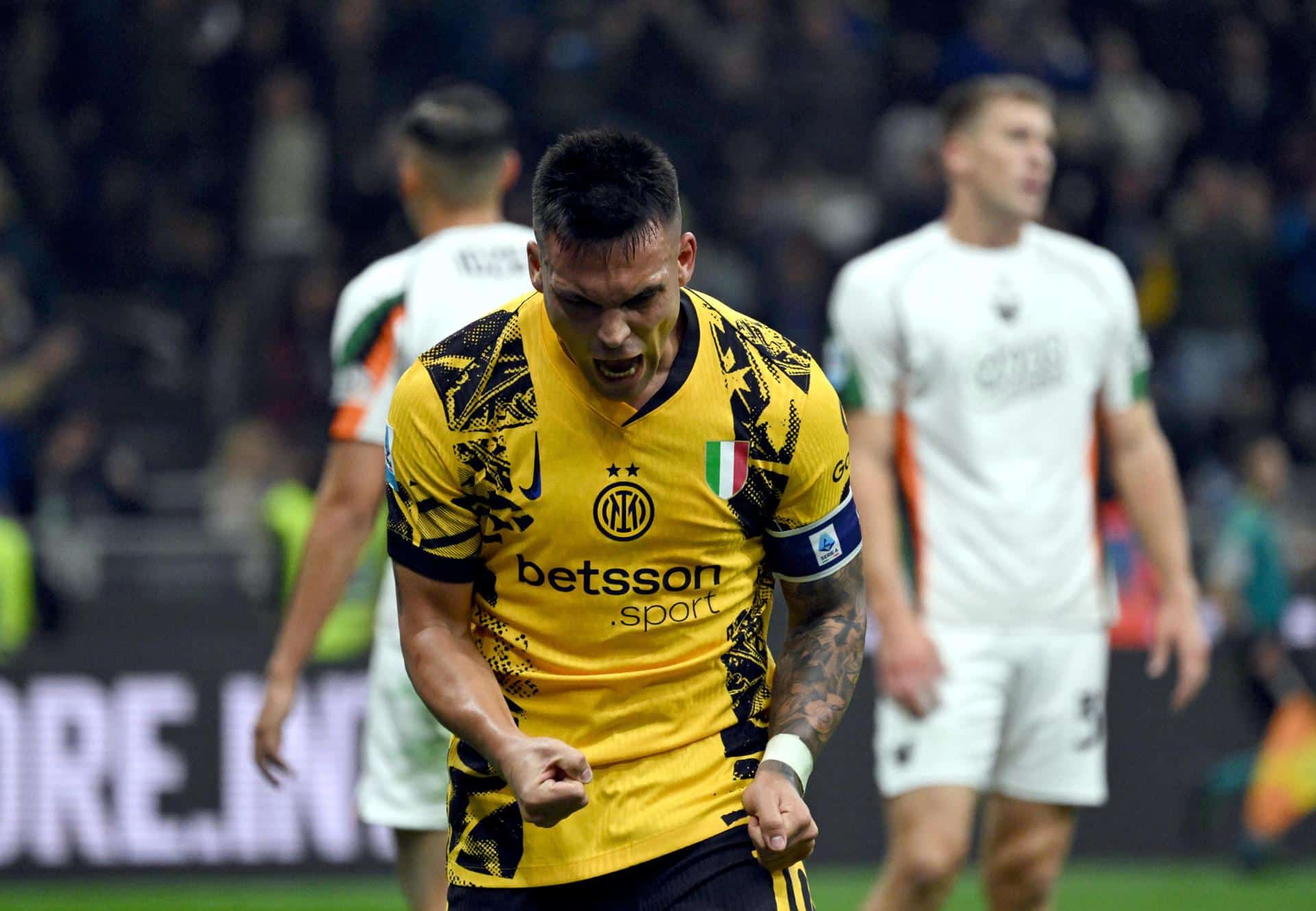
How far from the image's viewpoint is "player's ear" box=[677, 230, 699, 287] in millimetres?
3301

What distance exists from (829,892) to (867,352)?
390 centimetres

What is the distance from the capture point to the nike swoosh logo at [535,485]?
3.34 m

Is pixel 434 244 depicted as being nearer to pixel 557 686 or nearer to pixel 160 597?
pixel 557 686

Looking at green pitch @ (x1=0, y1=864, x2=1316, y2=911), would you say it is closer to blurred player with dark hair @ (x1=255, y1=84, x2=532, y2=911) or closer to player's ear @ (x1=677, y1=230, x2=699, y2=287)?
blurred player with dark hair @ (x1=255, y1=84, x2=532, y2=911)

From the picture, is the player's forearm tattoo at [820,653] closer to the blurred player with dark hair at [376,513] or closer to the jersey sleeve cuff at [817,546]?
the jersey sleeve cuff at [817,546]

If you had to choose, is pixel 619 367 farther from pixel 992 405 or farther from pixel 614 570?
pixel 992 405

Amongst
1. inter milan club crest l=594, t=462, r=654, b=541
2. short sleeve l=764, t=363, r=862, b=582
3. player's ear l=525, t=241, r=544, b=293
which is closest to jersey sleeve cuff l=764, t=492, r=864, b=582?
short sleeve l=764, t=363, r=862, b=582

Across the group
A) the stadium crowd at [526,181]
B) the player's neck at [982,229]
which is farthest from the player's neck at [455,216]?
the stadium crowd at [526,181]

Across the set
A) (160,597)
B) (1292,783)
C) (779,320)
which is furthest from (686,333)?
(779,320)

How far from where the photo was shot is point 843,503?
350cm

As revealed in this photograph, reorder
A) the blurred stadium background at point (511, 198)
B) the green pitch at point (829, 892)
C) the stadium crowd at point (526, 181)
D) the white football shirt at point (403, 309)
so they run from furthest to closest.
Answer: the stadium crowd at point (526, 181) → the blurred stadium background at point (511, 198) → the green pitch at point (829, 892) → the white football shirt at point (403, 309)

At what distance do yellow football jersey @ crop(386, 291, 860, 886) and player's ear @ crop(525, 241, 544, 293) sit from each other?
12 cm

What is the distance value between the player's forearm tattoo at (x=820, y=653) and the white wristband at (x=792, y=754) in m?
0.04

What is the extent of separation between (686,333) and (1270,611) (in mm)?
7995
